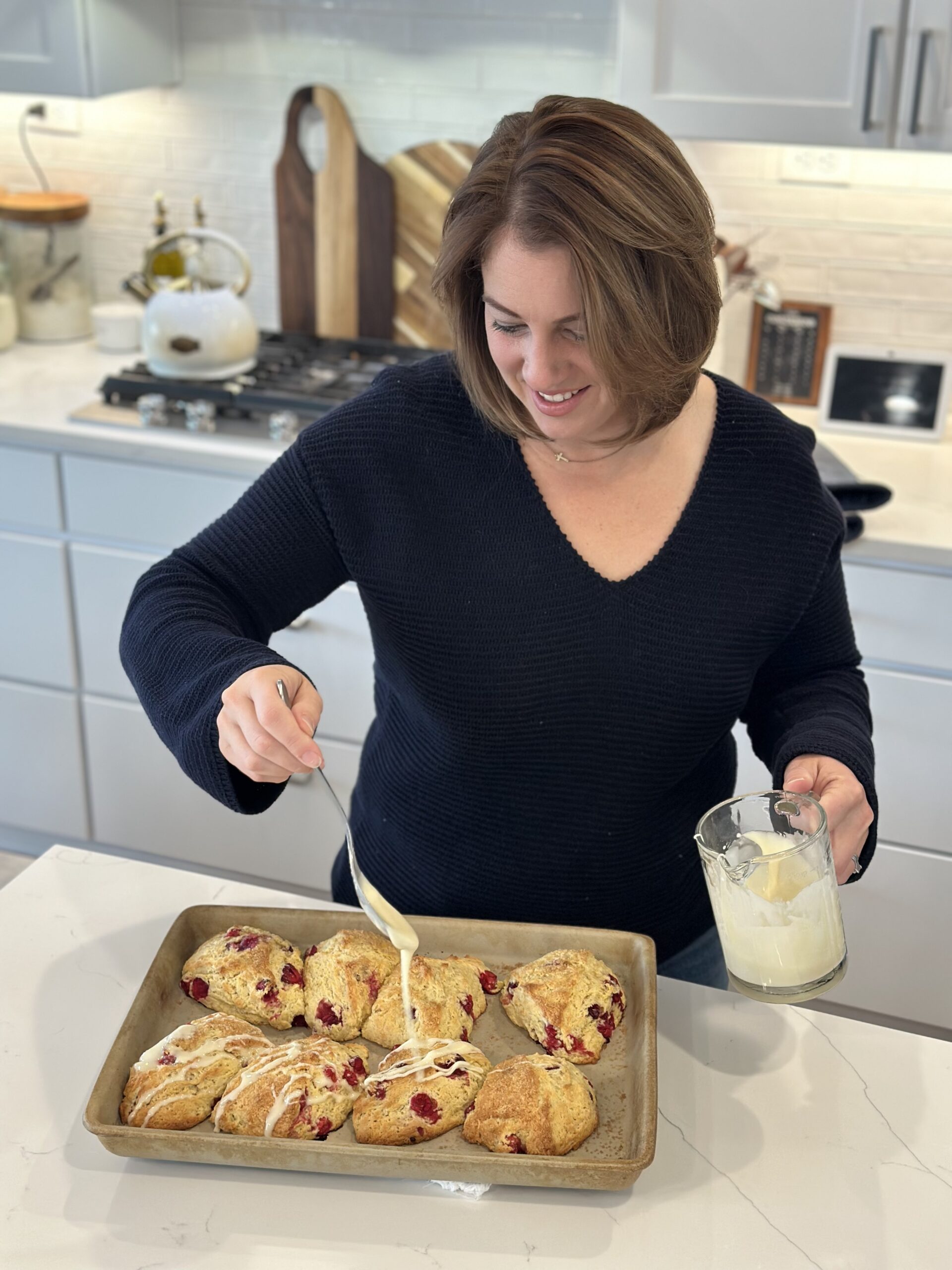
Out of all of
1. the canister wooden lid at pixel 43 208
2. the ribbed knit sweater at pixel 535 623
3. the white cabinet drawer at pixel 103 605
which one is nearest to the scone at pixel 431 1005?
the ribbed knit sweater at pixel 535 623

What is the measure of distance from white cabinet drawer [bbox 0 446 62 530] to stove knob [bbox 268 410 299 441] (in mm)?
402

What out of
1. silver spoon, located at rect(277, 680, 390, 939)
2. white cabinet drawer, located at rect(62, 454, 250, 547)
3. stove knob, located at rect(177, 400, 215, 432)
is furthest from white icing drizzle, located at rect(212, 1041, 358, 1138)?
stove knob, located at rect(177, 400, 215, 432)

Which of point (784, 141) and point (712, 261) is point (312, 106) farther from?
point (712, 261)

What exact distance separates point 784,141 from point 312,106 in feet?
3.35

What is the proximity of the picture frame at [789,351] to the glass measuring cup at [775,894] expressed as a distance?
168 centimetres

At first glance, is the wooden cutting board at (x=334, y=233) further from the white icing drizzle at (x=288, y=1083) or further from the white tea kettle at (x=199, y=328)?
the white icing drizzle at (x=288, y=1083)

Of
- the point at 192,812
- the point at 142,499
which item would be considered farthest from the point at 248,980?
the point at 192,812

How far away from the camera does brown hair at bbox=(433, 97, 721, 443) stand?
102cm

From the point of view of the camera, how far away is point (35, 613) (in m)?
2.48

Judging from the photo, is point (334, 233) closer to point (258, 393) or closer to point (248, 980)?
point (258, 393)

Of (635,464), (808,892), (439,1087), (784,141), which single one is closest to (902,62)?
(784,141)

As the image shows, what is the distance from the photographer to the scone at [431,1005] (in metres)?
1.01

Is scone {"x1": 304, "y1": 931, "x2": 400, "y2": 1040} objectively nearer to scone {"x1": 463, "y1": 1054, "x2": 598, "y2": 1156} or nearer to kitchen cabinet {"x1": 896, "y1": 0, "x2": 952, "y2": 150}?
scone {"x1": 463, "y1": 1054, "x2": 598, "y2": 1156}

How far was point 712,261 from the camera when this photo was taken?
3.61ft
